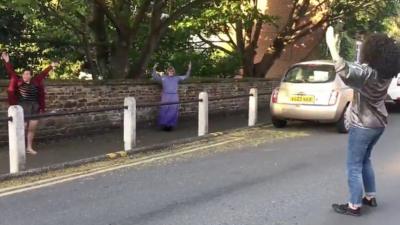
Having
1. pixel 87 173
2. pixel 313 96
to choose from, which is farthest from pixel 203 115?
pixel 87 173

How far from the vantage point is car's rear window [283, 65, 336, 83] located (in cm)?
1312

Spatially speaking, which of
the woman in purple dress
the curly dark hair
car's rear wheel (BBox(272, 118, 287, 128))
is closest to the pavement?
the woman in purple dress

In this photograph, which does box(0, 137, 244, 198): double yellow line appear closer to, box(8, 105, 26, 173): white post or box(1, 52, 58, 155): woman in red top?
box(8, 105, 26, 173): white post

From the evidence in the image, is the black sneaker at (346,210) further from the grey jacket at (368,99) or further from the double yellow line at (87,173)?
the double yellow line at (87,173)

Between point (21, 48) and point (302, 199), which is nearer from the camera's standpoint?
point (302, 199)

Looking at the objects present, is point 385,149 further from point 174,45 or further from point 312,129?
point 174,45

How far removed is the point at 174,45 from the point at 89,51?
178 inches

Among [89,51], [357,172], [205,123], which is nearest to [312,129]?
[205,123]

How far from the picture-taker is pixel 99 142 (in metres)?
11.3

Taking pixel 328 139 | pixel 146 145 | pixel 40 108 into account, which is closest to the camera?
pixel 40 108

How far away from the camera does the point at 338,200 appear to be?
6.79 metres

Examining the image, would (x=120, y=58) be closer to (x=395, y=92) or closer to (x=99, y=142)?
(x=99, y=142)

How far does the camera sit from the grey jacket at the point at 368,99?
5.65 m

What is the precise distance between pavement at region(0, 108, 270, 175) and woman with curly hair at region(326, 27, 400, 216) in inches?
196
